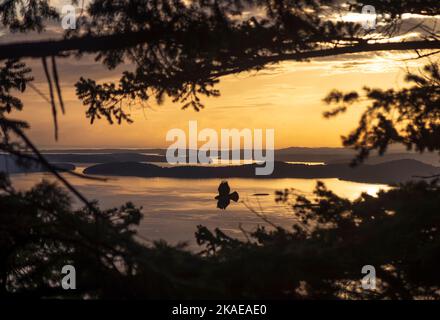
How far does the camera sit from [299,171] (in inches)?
4486

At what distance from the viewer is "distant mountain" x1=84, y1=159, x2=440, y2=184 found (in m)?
110

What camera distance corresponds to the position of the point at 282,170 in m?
123

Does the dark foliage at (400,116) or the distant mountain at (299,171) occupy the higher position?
the dark foliage at (400,116)

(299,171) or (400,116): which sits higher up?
(400,116)

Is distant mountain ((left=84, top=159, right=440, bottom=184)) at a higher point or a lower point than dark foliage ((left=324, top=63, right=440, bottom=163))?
lower

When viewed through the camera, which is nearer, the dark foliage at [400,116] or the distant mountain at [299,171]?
the dark foliage at [400,116]

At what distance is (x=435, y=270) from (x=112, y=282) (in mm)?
4657

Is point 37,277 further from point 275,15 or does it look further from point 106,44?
point 275,15

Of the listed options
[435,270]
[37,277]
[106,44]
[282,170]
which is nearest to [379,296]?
[435,270]

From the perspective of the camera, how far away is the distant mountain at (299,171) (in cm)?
11031

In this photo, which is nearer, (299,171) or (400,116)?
(400,116)

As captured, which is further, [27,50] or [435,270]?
[435,270]

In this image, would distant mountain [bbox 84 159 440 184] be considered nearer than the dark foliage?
No
